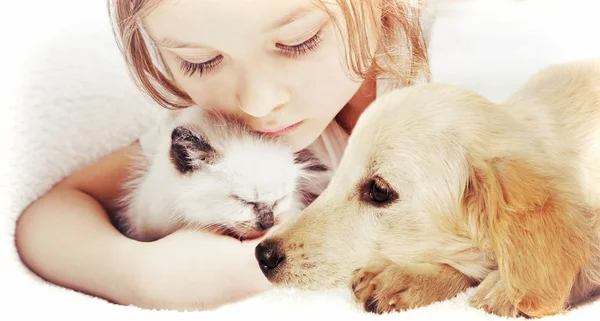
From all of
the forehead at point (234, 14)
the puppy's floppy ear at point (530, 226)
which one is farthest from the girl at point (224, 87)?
the puppy's floppy ear at point (530, 226)

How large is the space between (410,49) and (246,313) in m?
0.47

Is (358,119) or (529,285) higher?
(358,119)

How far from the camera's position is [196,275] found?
2.93 feet

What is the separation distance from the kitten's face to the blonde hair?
84mm

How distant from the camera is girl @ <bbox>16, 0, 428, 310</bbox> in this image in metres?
0.86

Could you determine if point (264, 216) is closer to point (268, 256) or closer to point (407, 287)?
point (268, 256)

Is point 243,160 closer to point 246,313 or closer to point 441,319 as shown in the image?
point 246,313

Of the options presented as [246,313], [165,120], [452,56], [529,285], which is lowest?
[246,313]

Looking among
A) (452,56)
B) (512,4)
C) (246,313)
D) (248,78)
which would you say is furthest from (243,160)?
(512,4)

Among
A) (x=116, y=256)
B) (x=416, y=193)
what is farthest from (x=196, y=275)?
(x=416, y=193)

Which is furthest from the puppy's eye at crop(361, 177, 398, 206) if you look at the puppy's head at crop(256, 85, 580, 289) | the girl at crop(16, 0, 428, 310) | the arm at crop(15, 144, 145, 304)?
the arm at crop(15, 144, 145, 304)

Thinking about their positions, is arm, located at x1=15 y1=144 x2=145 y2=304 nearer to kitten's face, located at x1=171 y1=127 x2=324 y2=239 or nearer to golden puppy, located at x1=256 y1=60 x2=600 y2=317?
kitten's face, located at x1=171 y1=127 x2=324 y2=239

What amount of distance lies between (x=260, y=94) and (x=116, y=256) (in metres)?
0.33

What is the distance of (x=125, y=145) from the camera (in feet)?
3.15
